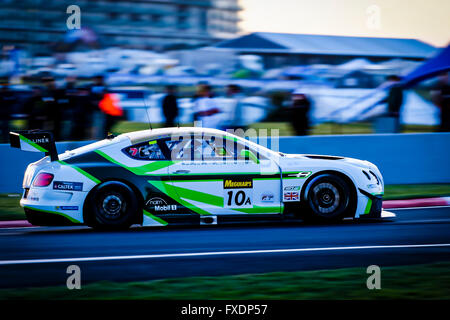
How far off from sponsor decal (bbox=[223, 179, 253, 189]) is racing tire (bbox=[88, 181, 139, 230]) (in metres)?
1.16

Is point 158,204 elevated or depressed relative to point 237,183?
depressed

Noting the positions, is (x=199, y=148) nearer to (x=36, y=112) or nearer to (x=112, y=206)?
(x=112, y=206)

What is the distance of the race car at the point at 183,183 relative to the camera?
8602 mm

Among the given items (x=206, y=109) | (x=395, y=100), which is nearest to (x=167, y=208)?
(x=206, y=109)

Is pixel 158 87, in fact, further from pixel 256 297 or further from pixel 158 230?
pixel 256 297

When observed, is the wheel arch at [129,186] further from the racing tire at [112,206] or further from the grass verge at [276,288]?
the grass verge at [276,288]

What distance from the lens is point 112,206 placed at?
343 inches

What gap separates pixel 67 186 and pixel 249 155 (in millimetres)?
2338

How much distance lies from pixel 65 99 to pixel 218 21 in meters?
15.4

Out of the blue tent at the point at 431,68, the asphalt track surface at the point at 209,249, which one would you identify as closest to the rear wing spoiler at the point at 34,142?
the asphalt track surface at the point at 209,249

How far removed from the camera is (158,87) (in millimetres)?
22234

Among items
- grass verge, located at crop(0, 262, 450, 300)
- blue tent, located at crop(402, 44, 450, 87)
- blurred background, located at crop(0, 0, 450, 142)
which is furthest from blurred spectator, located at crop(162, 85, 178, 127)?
blue tent, located at crop(402, 44, 450, 87)

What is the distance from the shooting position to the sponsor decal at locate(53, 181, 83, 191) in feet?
28.0
